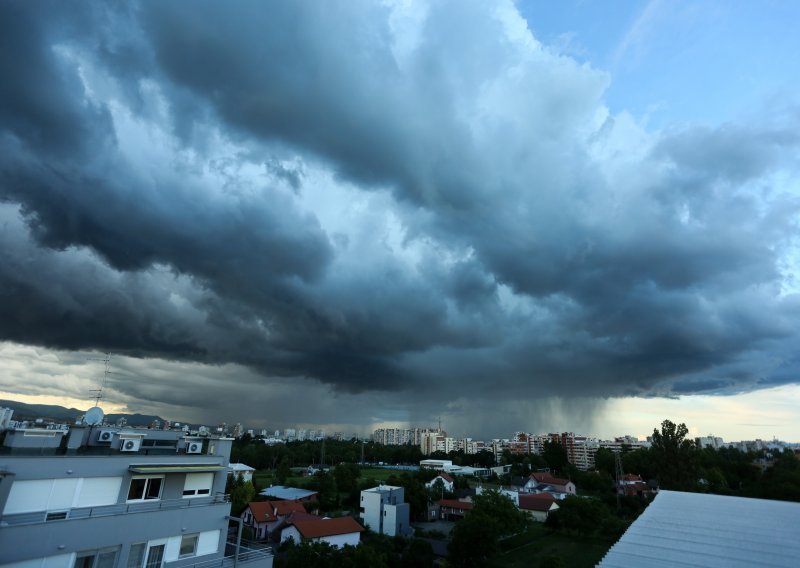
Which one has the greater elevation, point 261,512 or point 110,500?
point 110,500

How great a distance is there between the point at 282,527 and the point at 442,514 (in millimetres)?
26692

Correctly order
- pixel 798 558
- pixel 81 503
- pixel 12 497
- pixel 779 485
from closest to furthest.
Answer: pixel 798 558 < pixel 12 497 < pixel 81 503 < pixel 779 485

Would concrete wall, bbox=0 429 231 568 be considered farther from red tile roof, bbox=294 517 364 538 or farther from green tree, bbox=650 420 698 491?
green tree, bbox=650 420 698 491

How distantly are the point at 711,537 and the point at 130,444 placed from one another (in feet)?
70.7

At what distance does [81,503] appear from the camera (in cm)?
1397

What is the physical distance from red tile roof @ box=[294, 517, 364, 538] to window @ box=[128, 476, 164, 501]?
76.3ft

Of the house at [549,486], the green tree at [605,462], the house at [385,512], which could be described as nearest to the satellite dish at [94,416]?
the house at [385,512]

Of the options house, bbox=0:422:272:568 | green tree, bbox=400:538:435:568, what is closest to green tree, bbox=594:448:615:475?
green tree, bbox=400:538:435:568

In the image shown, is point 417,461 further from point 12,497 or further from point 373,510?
point 12,497

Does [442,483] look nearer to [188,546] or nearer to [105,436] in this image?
[188,546]

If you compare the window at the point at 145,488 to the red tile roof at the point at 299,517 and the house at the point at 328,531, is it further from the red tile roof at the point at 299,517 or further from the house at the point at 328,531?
the red tile roof at the point at 299,517

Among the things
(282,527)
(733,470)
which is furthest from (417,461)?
(282,527)

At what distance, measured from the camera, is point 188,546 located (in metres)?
15.9

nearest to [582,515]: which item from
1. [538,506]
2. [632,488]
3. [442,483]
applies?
[538,506]
